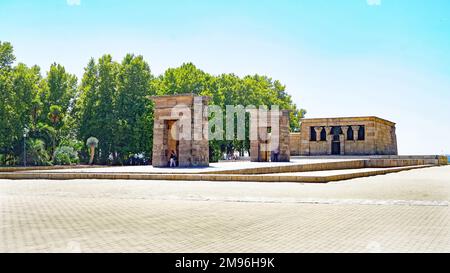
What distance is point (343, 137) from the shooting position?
5331cm

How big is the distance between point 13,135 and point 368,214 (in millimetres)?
42404

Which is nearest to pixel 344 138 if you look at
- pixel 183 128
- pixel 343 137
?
pixel 343 137

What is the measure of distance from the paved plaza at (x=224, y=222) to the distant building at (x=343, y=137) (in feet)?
133

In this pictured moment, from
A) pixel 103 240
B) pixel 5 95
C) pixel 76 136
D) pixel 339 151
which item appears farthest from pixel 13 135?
pixel 103 240

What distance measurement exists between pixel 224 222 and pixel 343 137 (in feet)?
157

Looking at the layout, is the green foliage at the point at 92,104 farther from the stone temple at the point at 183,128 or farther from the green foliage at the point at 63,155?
the stone temple at the point at 183,128

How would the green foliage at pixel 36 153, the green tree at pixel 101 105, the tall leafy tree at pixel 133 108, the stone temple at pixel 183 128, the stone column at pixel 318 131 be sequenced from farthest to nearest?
the stone column at pixel 318 131
the green tree at pixel 101 105
the tall leafy tree at pixel 133 108
the green foliage at pixel 36 153
the stone temple at pixel 183 128

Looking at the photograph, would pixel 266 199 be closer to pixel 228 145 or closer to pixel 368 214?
pixel 368 214

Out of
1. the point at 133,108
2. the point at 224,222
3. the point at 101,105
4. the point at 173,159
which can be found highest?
the point at 101,105

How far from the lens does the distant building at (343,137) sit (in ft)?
170

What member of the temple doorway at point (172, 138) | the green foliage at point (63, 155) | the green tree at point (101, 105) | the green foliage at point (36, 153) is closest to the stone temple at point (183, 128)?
the temple doorway at point (172, 138)

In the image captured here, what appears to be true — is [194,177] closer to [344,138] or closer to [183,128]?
[183,128]

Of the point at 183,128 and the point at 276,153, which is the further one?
the point at 276,153

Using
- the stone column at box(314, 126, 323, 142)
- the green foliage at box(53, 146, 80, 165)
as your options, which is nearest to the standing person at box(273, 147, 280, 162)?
the stone column at box(314, 126, 323, 142)
